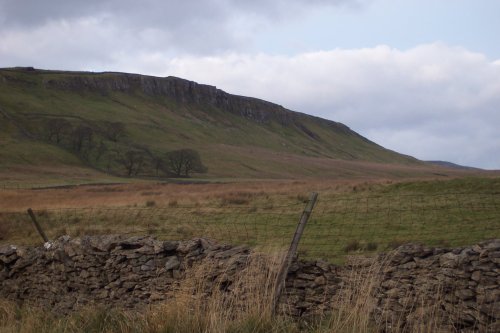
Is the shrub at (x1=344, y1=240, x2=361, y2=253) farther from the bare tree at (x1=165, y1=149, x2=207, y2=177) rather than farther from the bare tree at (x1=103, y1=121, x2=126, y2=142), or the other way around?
the bare tree at (x1=103, y1=121, x2=126, y2=142)

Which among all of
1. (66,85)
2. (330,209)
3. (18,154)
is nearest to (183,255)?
(330,209)

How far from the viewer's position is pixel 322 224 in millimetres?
16734

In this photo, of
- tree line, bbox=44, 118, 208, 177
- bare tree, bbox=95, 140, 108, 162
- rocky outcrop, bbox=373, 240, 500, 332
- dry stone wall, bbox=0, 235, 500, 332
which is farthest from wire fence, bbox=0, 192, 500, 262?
bare tree, bbox=95, 140, 108, 162

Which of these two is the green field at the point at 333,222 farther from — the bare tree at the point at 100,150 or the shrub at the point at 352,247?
the bare tree at the point at 100,150

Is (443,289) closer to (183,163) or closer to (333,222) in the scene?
(333,222)

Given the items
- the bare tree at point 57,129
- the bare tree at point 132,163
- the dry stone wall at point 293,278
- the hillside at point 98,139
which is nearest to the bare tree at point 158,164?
the hillside at point 98,139

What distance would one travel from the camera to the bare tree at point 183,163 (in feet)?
384

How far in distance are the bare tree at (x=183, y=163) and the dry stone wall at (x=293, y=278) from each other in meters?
105

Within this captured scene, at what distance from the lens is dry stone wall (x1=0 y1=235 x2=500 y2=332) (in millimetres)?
6930

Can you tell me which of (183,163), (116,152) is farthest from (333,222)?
(116,152)

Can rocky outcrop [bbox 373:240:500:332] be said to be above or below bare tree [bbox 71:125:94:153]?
below

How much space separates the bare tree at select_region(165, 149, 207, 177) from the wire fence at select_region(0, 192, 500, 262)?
307 ft

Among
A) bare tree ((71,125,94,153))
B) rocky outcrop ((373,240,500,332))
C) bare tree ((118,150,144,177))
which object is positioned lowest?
bare tree ((118,150,144,177))

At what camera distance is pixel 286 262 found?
7.22m
